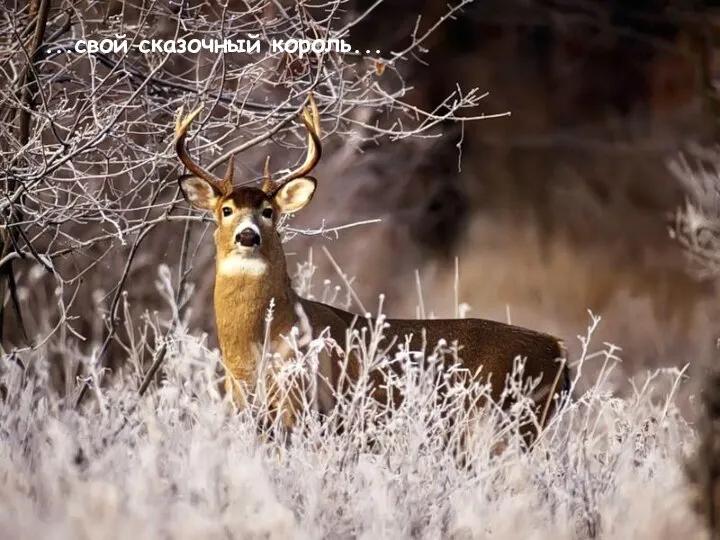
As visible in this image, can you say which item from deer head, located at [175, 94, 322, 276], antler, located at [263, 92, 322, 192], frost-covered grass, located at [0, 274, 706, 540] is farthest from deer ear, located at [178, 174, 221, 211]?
frost-covered grass, located at [0, 274, 706, 540]

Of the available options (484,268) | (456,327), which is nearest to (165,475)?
(456,327)

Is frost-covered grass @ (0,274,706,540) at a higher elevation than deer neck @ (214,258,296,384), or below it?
below

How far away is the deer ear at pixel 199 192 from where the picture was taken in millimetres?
5770

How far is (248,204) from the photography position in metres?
5.79

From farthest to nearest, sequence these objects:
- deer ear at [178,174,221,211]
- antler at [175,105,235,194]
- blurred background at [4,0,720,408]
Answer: blurred background at [4,0,720,408], deer ear at [178,174,221,211], antler at [175,105,235,194]

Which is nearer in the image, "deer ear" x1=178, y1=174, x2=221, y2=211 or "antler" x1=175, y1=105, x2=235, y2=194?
"antler" x1=175, y1=105, x2=235, y2=194

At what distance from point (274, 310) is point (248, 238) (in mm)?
287

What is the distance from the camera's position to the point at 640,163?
1375 cm

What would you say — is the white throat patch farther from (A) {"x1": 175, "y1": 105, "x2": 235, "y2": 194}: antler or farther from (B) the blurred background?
(B) the blurred background

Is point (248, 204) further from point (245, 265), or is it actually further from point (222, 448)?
point (222, 448)

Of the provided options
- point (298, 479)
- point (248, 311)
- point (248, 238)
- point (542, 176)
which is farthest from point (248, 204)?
point (542, 176)

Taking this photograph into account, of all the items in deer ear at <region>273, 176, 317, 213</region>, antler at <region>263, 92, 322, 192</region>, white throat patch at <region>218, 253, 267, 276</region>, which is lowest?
white throat patch at <region>218, 253, 267, 276</region>

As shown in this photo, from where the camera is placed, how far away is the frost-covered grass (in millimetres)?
4336

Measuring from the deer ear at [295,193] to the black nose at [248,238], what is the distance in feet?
0.70
